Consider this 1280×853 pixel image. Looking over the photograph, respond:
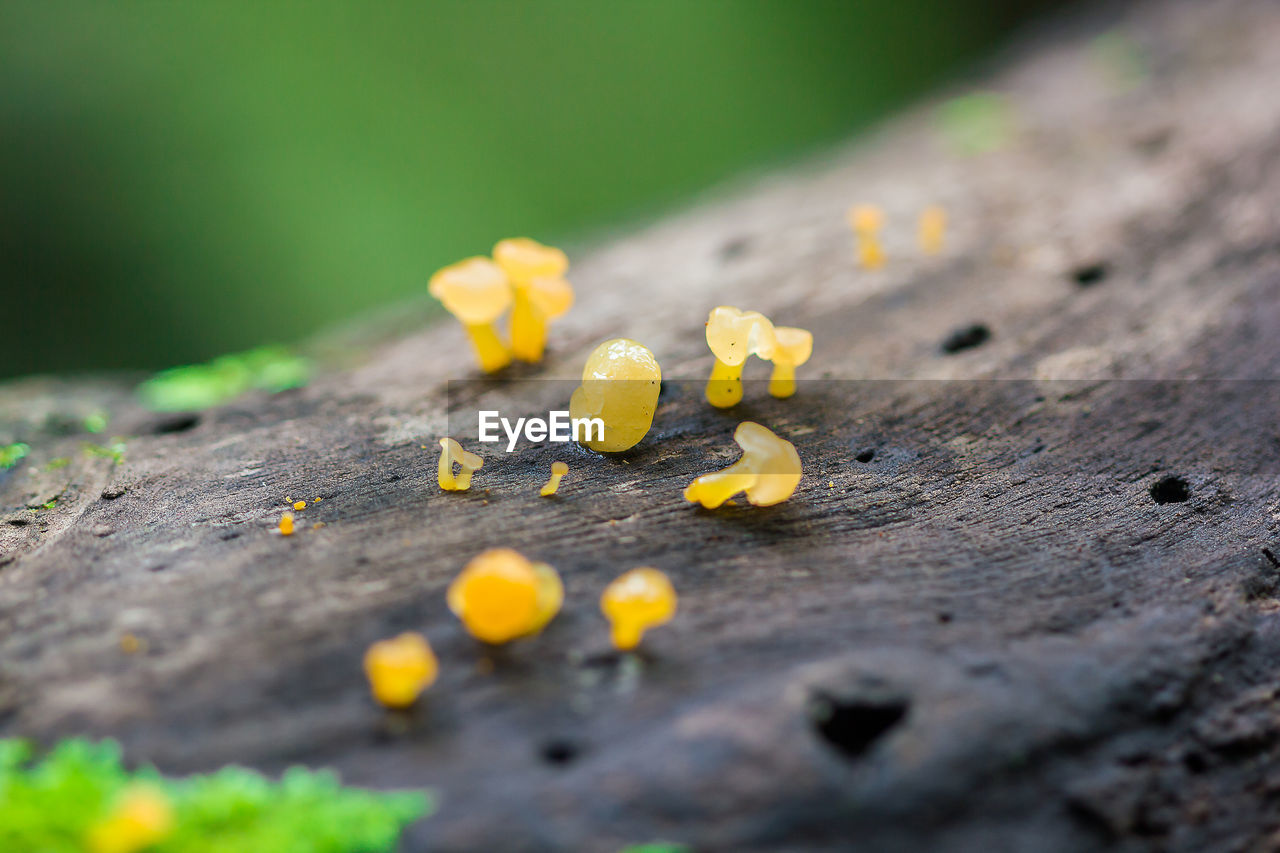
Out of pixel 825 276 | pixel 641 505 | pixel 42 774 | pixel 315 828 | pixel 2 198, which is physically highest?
pixel 2 198

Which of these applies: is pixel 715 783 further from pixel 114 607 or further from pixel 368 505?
pixel 114 607

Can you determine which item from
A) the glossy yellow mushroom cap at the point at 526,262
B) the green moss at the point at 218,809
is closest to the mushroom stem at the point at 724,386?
the glossy yellow mushroom cap at the point at 526,262

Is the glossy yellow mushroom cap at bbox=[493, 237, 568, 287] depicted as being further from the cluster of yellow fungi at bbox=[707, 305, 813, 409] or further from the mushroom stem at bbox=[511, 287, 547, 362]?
the cluster of yellow fungi at bbox=[707, 305, 813, 409]

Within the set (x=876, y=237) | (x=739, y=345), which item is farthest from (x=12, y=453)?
(x=876, y=237)

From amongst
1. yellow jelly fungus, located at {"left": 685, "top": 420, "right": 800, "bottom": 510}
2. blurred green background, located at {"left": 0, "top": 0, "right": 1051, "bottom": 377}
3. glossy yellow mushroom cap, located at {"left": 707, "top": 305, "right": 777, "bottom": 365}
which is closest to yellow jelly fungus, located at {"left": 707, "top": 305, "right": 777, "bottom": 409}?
glossy yellow mushroom cap, located at {"left": 707, "top": 305, "right": 777, "bottom": 365}

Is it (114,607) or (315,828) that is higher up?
(114,607)

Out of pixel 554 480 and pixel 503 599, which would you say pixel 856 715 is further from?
pixel 554 480

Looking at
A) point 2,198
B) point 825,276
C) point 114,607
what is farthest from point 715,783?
point 2,198
